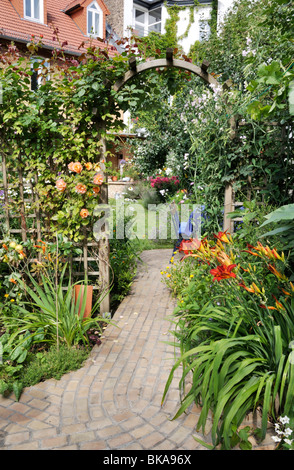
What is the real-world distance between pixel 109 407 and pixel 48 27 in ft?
42.8

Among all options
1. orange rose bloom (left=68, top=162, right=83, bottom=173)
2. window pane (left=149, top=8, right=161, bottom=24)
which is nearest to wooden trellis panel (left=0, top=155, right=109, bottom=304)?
orange rose bloom (left=68, top=162, right=83, bottom=173)

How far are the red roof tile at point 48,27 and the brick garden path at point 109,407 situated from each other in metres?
8.78

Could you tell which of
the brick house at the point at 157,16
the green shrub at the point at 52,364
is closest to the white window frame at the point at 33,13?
the brick house at the point at 157,16

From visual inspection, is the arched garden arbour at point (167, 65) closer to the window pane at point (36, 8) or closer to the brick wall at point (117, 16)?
the window pane at point (36, 8)

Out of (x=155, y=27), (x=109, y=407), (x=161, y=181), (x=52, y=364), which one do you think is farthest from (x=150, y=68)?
(x=155, y=27)

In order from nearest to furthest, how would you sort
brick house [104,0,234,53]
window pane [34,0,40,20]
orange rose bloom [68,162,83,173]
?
1. orange rose bloom [68,162,83,173]
2. window pane [34,0,40,20]
3. brick house [104,0,234,53]

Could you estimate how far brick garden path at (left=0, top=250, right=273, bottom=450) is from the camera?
2.03 meters

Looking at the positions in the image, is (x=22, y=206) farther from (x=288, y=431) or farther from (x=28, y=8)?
(x=28, y=8)

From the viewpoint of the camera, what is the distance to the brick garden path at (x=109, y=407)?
6.67 feet

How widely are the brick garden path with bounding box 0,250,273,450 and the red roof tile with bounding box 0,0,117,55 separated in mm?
8783

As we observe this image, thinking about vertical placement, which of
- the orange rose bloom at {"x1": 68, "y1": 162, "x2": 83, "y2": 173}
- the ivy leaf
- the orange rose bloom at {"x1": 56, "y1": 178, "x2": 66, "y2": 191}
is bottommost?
the orange rose bloom at {"x1": 56, "y1": 178, "x2": 66, "y2": 191}

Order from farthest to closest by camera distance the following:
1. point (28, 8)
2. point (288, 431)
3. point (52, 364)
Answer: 1. point (28, 8)
2. point (52, 364)
3. point (288, 431)

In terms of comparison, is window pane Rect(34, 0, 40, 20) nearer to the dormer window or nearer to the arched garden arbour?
the dormer window

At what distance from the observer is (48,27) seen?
39.0 feet
